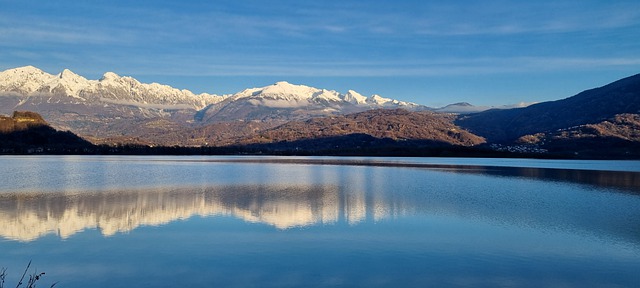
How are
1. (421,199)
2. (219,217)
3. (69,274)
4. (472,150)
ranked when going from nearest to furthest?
(69,274)
(219,217)
(421,199)
(472,150)

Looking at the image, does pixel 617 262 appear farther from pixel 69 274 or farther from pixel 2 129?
pixel 2 129

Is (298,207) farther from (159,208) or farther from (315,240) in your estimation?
(315,240)

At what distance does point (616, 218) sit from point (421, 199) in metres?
13.4

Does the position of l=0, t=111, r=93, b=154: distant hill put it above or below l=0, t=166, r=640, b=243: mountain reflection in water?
above

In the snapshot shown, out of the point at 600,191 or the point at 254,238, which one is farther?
the point at 600,191

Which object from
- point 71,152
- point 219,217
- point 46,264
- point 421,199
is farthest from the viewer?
point 71,152

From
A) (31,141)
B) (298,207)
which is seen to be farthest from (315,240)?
(31,141)

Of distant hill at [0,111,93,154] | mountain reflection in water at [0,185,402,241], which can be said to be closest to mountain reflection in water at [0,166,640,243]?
mountain reflection in water at [0,185,402,241]

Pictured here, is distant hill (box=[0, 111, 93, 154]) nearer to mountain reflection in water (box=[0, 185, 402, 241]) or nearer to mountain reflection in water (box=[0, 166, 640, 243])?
mountain reflection in water (box=[0, 185, 402, 241])

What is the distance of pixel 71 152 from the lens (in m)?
183

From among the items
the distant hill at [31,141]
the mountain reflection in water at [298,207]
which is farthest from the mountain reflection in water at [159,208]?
the distant hill at [31,141]

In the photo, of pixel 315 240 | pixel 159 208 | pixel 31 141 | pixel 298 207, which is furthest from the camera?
pixel 31 141

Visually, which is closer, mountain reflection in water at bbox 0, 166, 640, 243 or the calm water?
the calm water

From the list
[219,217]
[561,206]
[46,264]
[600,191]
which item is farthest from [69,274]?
[600,191]
